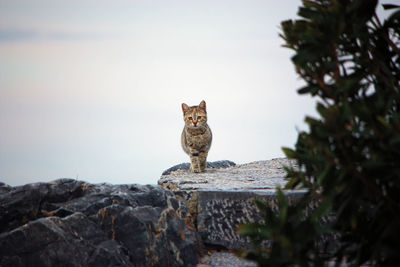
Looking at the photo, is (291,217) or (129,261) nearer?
(291,217)

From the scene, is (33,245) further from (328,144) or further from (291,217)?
(328,144)

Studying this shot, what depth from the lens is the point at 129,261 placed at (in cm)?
400

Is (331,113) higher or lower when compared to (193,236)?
higher

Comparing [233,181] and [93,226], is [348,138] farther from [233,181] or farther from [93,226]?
[233,181]

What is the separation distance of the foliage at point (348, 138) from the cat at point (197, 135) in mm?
6445

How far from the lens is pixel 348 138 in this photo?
2.02 metres

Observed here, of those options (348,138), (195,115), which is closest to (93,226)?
(348,138)

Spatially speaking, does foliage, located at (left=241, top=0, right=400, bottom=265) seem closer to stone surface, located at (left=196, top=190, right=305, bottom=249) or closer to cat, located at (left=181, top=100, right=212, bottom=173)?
stone surface, located at (left=196, top=190, right=305, bottom=249)

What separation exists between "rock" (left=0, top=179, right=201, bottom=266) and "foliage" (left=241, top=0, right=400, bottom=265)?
197cm

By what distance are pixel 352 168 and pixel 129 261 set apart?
2.64 m

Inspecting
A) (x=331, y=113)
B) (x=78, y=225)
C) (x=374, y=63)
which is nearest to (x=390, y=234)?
(x=331, y=113)

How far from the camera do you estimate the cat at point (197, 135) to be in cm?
915

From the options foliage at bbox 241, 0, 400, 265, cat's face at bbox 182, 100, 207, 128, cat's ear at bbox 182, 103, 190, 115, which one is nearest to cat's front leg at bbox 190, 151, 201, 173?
cat's face at bbox 182, 100, 207, 128

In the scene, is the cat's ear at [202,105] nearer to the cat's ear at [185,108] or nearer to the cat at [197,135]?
the cat at [197,135]
